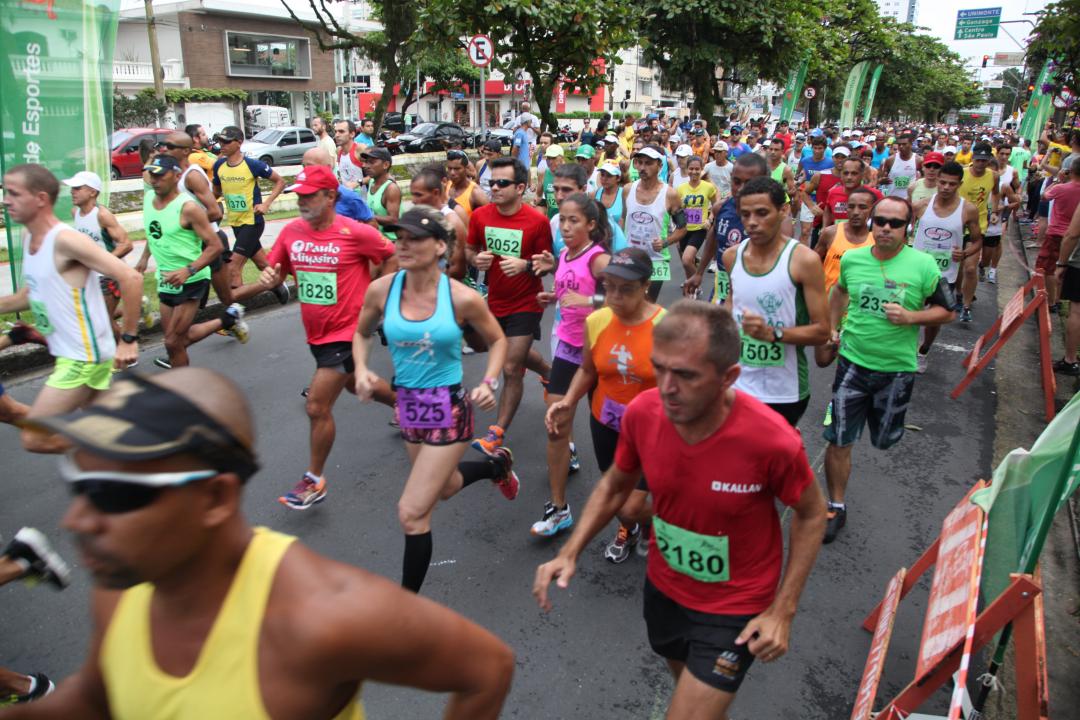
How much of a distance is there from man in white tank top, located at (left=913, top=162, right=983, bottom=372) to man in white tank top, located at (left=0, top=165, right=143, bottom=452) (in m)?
6.79

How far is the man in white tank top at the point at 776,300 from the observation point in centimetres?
391

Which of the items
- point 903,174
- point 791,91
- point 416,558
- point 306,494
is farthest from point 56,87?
point 791,91

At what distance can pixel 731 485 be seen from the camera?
2312 millimetres

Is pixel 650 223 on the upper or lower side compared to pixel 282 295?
upper

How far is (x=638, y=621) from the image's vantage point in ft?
12.3

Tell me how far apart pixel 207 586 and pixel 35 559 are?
1.62m

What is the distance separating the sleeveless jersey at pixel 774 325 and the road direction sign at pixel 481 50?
8583 mm

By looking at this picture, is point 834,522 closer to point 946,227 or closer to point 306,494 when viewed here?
point 306,494

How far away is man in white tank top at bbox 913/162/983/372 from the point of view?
7.41 meters

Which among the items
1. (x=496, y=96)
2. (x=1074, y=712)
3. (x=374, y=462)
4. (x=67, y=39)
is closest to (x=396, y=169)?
(x=67, y=39)

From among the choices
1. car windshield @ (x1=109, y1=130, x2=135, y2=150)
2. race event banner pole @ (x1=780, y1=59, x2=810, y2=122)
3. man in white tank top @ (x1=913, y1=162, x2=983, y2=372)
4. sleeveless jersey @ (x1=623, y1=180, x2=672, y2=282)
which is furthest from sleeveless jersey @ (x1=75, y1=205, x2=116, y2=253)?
race event banner pole @ (x1=780, y1=59, x2=810, y2=122)

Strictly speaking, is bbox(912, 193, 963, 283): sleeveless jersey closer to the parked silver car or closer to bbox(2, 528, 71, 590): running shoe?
bbox(2, 528, 71, 590): running shoe

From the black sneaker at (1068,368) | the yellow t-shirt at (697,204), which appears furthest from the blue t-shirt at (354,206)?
the black sneaker at (1068,368)

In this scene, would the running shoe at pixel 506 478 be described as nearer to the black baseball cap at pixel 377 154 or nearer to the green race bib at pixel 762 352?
the green race bib at pixel 762 352
